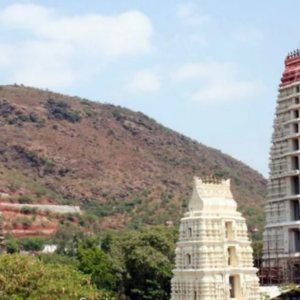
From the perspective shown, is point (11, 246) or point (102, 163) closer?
point (11, 246)

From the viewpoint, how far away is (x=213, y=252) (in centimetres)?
4006

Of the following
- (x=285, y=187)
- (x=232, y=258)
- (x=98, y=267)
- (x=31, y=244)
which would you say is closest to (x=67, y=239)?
(x=31, y=244)

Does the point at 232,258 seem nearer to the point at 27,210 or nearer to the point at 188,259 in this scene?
the point at 188,259

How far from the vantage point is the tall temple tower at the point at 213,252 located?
39.8m

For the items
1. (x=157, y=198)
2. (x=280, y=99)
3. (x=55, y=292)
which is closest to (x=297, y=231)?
(x=280, y=99)

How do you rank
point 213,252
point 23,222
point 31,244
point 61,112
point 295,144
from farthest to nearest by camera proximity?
point 61,112 < point 23,222 < point 31,244 < point 295,144 < point 213,252

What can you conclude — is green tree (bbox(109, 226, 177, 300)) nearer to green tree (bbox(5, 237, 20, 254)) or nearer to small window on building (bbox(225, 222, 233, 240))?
small window on building (bbox(225, 222, 233, 240))

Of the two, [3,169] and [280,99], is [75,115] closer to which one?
[3,169]

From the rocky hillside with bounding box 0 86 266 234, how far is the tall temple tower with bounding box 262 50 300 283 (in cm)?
6016

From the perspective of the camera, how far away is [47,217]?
115375mm

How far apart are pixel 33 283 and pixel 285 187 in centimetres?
1808

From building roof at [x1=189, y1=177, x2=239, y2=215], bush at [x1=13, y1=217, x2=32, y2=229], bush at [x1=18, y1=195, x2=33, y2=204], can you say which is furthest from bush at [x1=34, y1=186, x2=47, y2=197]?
building roof at [x1=189, y1=177, x2=239, y2=215]

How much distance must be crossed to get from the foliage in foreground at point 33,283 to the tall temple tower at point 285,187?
12306mm

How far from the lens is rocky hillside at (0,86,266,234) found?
12644 centimetres
